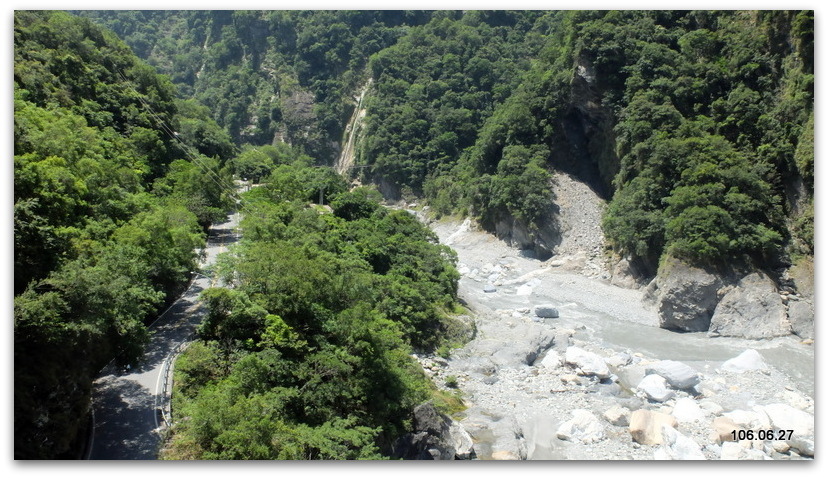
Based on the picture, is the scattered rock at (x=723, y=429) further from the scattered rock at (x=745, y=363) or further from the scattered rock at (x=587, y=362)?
the scattered rock at (x=745, y=363)

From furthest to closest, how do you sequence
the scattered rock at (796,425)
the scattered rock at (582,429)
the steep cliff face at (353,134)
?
the steep cliff face at (353,134) < the scattered rock at (582,429) < the scattered rock at (796,425)

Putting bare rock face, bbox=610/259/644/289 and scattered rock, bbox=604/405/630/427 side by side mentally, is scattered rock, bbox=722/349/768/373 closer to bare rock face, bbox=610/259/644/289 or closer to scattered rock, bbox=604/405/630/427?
scattered rock, bbox=604/405/630/427

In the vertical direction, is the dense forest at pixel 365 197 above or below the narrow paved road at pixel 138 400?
above

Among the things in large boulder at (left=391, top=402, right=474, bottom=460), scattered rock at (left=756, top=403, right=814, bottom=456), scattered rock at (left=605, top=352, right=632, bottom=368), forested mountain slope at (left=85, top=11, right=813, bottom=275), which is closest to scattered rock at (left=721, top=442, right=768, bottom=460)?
scattered rock at (left=756, top=403, right=814, bottom=456)

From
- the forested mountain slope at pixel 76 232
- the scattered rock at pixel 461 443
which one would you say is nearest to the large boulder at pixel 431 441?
the scattered rock at pixel 461 443

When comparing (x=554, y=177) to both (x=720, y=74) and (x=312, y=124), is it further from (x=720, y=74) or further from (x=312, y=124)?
(x=312, y=124)
